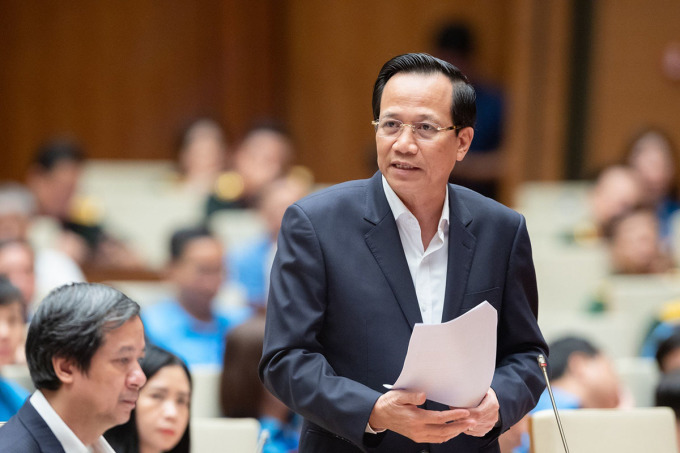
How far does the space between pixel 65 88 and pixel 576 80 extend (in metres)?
4.53

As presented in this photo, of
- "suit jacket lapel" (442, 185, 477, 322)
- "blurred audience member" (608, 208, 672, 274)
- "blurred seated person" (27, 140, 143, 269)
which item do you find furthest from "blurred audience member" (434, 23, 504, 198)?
"suit jacket lapel" (442, 185, 477, 322)

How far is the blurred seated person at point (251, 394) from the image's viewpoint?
133 inches

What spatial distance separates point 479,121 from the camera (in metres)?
6.87

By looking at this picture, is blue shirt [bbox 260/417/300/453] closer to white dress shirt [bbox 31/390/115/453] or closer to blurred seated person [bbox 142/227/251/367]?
blurred seated person [bbox 142/227/251/367]

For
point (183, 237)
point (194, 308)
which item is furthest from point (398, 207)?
point (183, 237)

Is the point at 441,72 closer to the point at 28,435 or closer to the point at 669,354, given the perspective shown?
the point at 28,435

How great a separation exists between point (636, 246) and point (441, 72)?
437 centimetres

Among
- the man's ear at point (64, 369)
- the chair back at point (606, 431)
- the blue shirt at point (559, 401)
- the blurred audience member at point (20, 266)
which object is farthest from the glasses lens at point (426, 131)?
the blurred audience member at point (20, 266)

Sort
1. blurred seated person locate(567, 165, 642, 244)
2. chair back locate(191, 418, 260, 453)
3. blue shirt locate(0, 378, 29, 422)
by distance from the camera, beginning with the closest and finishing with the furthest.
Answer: chair back locate(191, 418, 260, 453)
blue shirt locate(0, 378, 29, 422)
blurred seated person locate(567, 165, 642, 244)

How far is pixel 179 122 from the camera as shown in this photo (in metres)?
9.30

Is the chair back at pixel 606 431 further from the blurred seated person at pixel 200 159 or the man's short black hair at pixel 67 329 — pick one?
the blurred seated person at pixel 200 159

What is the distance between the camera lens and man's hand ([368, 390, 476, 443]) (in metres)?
1.74

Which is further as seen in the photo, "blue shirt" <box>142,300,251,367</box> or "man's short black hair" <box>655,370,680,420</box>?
"blue shirt" <box>142,300,251,367</box>

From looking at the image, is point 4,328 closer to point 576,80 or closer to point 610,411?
point 610,411
